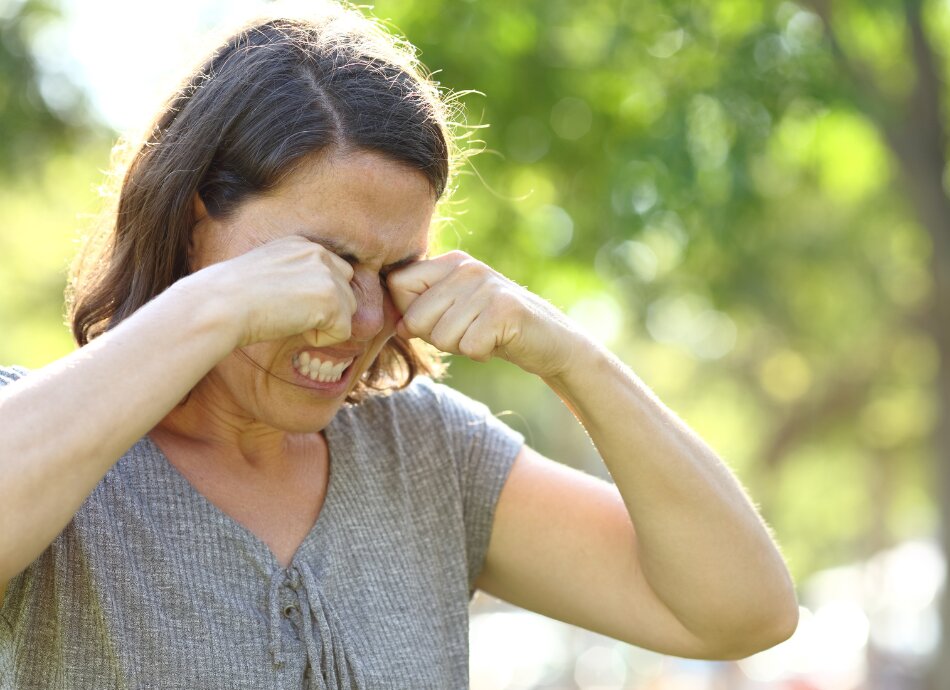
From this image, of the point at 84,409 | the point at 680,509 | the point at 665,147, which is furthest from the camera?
the point at 665,147

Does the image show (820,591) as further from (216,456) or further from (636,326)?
(216,456)

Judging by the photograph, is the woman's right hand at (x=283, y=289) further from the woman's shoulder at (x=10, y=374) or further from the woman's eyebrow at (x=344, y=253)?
the woman's shoulder at (x=10, y=374)

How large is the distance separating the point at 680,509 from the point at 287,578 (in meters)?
0.71

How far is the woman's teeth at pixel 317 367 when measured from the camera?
2041 mm

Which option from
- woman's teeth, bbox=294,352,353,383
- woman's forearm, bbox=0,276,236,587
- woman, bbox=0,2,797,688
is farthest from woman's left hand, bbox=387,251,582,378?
woman's forearm, bbox=0,276,236,587

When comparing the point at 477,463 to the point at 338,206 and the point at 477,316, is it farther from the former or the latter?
the point at 338,206

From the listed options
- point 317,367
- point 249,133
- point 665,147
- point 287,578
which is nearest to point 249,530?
point 287,578

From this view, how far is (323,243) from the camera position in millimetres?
1989

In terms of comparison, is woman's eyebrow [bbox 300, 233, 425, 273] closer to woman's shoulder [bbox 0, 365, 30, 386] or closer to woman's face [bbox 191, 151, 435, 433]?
woman's face [bbox 191, 151, 435, 433]

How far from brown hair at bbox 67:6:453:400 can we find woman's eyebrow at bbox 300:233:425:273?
114 millimetres

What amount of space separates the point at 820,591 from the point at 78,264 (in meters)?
20.2

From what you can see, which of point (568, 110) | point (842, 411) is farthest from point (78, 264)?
point (842, 411)

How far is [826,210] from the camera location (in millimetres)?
12039

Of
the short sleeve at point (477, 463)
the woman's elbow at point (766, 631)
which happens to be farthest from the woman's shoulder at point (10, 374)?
the woman's elbow at point (766, 631)
